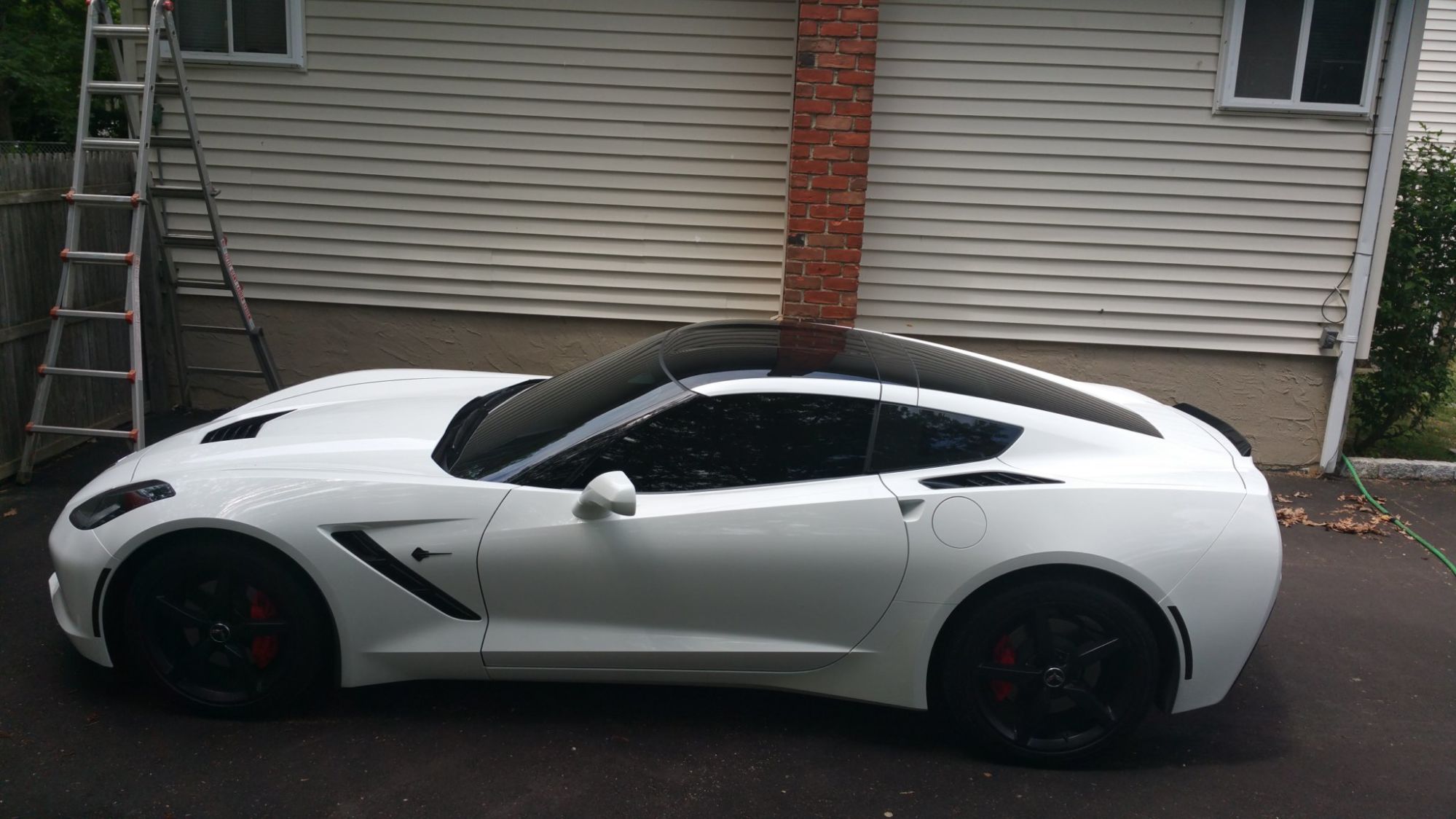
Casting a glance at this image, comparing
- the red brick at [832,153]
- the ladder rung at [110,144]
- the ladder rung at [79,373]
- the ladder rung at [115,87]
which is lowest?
the ladder rung at [79,373]

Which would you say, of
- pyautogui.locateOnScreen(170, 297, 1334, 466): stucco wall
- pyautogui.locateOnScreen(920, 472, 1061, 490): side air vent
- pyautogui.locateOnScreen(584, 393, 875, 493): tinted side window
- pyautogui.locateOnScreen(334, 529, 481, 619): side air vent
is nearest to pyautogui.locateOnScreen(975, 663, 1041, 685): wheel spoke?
Answer: pyautogui.locateOnScreen(920, 472, 1061, 490): side air vent

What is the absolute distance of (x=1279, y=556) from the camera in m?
3.82

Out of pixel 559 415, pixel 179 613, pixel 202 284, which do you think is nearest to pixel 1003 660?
pixel 559 415

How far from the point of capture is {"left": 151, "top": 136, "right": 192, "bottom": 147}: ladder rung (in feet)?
23.0

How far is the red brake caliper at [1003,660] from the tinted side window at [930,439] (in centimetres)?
63

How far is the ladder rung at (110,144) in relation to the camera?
673 centimetres

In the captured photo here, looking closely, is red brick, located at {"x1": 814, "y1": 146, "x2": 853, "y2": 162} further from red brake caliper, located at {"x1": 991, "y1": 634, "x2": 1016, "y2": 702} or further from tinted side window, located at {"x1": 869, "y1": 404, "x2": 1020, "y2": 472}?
red brake caliper, located at {"x1": 991, "y1": 634, "x2": 1016, "y2": 702}

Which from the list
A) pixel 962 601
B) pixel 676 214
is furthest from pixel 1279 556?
pixel 676 214

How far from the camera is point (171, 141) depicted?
7.12 meters

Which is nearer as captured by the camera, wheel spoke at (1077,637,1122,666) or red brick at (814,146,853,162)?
wheel spoke at (1077,637,1122,666)

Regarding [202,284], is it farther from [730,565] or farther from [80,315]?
[730,565]

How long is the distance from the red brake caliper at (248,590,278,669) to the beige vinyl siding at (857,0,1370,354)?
15.6 feet

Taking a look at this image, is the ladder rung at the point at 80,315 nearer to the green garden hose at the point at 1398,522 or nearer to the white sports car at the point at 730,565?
the white sports car at the point at 730,565

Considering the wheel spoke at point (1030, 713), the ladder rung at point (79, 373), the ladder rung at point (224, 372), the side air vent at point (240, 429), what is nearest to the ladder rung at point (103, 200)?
the ladder rung at point (79, 373)
